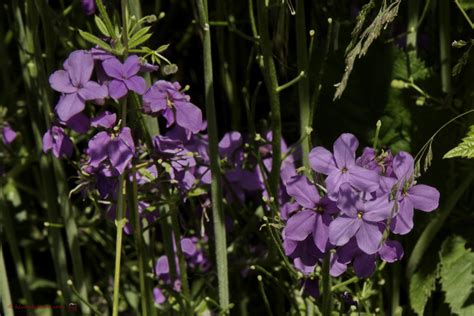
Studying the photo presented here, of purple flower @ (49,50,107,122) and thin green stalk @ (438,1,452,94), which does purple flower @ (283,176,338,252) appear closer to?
purple flower @ (49,50,107,122)

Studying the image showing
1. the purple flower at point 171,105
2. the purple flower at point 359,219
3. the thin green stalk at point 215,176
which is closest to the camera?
the purple flower at point 359,219

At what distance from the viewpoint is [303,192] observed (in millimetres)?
1164

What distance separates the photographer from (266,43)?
4.38 ft

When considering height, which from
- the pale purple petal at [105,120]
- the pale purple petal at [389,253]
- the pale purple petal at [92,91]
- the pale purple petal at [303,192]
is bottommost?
the pale purple petal at [389,253]

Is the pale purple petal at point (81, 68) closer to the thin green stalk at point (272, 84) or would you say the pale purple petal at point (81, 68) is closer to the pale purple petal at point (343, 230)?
the thin green stalk at point (272, 84)

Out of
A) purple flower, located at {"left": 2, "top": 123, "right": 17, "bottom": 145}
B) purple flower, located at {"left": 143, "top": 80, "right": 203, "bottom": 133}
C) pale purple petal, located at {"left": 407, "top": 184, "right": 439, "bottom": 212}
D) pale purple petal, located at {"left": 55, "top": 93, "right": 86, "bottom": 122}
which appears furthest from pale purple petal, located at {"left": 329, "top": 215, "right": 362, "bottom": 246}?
purple flower, located at {"left": 2, "top": 123, "right": 17, "bottom": 145}

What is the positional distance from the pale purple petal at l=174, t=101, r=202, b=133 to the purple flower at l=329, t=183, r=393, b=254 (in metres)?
0.25

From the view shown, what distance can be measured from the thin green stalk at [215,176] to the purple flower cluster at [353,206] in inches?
8.0

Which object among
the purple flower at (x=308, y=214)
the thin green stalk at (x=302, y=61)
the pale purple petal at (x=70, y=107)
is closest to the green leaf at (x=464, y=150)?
the purple flower at (x=308, y=214)

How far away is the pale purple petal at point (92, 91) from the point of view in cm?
116

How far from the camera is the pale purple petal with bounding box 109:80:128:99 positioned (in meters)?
1.15

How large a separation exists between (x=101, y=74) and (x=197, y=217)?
→ 52 centimetres

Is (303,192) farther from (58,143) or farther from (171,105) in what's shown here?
(58,143)

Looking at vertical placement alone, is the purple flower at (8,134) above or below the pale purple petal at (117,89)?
below
